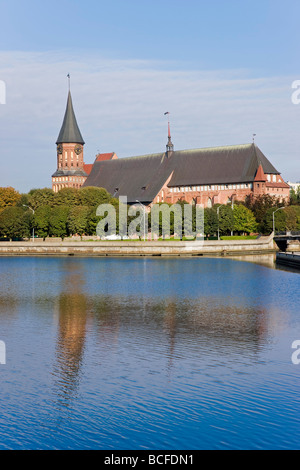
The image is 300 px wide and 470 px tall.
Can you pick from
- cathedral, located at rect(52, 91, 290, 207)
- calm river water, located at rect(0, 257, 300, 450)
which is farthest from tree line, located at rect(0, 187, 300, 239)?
calm river water, located at rect(0, 257, 300, 450)

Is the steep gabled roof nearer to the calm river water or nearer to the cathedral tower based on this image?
the cathedral tower

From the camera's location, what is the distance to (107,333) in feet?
111

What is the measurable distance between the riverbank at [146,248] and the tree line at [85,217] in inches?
392

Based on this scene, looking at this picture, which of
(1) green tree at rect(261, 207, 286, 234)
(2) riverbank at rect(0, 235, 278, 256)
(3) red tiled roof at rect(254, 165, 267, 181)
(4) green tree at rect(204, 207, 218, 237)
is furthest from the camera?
(3) red tiled roof at rect(254, 165, 267, 181)

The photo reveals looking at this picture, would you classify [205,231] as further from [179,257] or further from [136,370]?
[136,370]

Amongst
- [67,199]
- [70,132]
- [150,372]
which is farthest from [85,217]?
[150,372]

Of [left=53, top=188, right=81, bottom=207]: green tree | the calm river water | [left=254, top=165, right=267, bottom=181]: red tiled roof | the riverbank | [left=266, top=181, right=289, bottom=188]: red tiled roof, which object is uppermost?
[left=254, top=165, right=267, bottom=181]: red tiled roof

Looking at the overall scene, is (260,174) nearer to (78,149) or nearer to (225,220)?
(225,220)

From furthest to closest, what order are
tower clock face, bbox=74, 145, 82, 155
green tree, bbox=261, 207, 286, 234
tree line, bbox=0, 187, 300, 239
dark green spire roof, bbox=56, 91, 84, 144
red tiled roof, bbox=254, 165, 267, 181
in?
tower clock face, bbox=74, 145, 82, 155 < dark green spire roof, bbox=56, 91, 84, 144 < red tiled roof, bbox=254, 165, 267, 181 < green tree, bbox=261, 207, 286, 234 < tree line, bbox=0, 187, 300, 239

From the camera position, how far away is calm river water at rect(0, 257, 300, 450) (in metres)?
19.4

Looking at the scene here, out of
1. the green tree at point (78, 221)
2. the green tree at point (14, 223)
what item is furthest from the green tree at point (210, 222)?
the green tree at point (14, 223)

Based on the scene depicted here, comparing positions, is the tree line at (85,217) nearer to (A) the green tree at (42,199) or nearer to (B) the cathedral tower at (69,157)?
(A) the green tree at (42,199)

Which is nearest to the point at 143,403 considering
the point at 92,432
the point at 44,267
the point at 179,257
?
the point at 92,432

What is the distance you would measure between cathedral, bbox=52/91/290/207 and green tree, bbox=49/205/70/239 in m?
24.9
